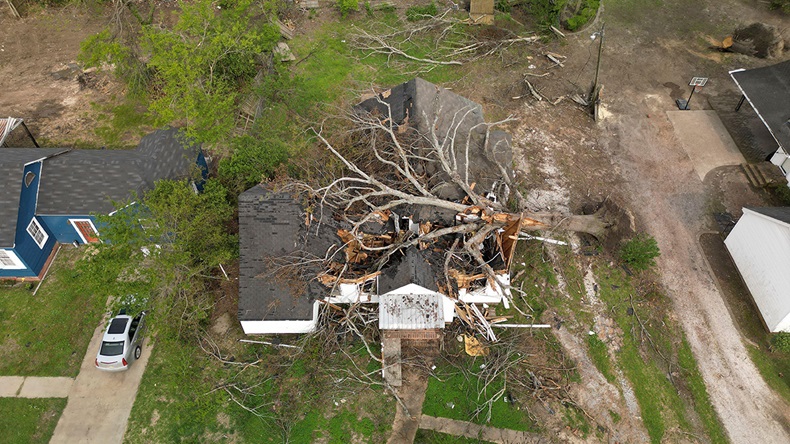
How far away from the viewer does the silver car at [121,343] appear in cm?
1638

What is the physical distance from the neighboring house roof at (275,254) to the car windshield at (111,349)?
4445 mm

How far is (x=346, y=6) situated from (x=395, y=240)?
63.5 ft

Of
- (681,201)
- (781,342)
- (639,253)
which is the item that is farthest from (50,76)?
(781,342)

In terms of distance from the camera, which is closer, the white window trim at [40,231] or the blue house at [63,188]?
the blue house at [63,188]

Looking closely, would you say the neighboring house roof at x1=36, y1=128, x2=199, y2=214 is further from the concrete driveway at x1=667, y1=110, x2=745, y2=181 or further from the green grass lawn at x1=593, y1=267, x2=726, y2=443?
the concrete driveway at x1=667, y1=110, x2=745, y2=181

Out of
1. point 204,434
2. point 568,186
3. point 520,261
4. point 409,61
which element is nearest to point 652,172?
point 568,186

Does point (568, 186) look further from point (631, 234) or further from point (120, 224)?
point (120, 224)

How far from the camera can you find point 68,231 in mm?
19719

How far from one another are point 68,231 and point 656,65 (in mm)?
31399

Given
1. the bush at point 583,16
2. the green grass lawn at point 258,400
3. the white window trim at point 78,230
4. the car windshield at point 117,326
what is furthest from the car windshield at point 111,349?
the bush at point 583,16

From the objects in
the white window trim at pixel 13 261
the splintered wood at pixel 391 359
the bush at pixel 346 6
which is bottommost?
the splintered wood at pixel 391 359

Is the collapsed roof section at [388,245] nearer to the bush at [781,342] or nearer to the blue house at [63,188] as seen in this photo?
the blue house at [63,188]

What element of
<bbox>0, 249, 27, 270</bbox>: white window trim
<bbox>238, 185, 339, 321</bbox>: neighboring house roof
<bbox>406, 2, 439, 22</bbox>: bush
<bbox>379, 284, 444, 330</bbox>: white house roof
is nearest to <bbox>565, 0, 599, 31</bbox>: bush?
<bbox>406, 2, 439, 22</bbox>: bush

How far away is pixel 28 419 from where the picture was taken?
51.8 feet
